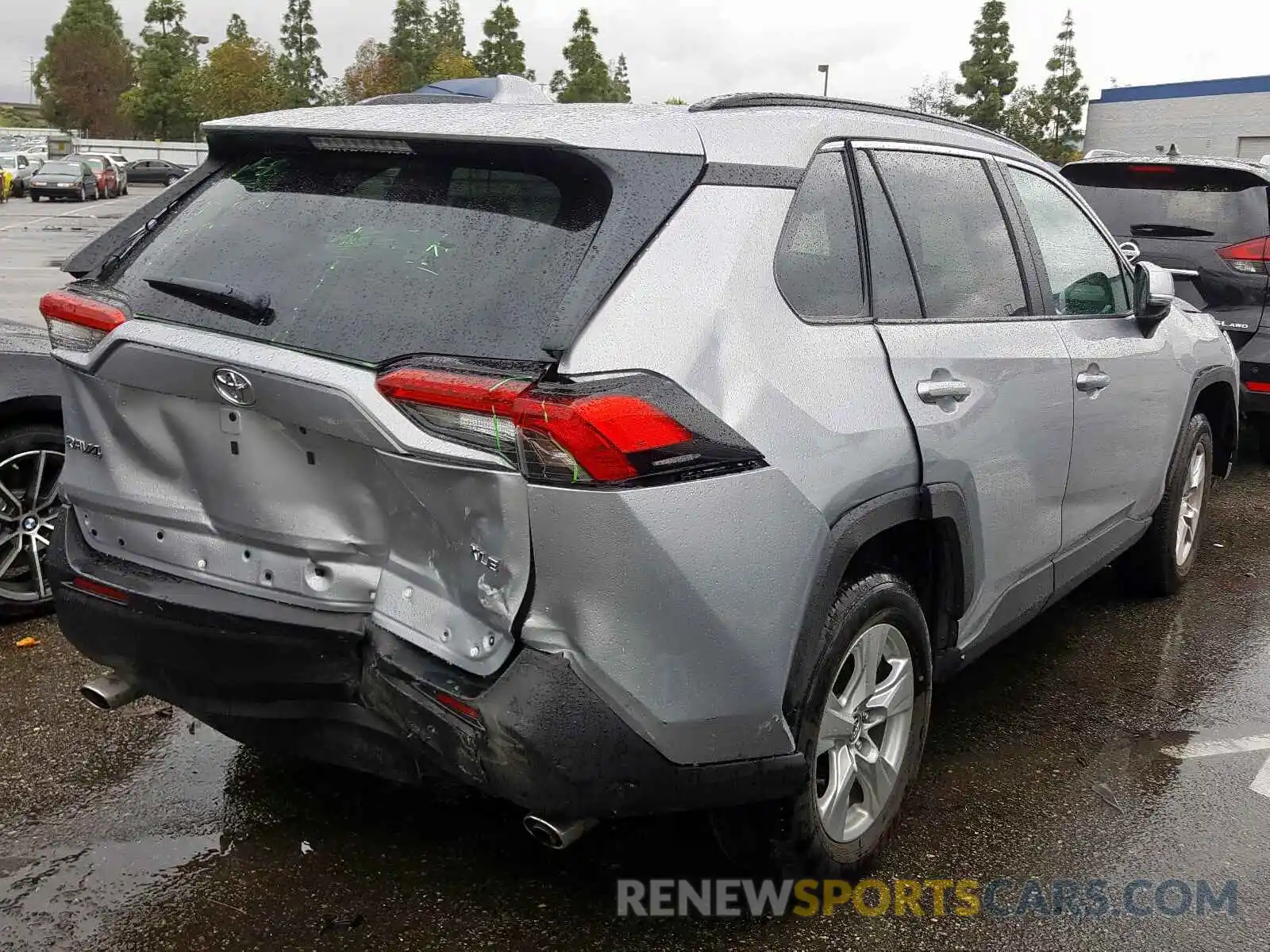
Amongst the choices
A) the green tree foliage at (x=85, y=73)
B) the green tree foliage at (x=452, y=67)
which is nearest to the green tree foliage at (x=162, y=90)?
the green tree foliage at (x=85, y=73)

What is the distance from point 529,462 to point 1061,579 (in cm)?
240

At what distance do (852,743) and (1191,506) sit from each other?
10.5 feet

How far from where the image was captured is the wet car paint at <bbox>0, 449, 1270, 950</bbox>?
113 inches

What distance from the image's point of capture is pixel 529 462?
231 cm

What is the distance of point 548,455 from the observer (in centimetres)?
230

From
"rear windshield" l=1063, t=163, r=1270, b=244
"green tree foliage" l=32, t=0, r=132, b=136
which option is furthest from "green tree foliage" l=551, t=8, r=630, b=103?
"rear windshield" l=1063, t=163, r=1270, b=244

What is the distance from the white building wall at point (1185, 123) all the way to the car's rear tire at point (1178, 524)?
38126mm

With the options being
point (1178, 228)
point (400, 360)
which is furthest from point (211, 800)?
point (1178, 228)

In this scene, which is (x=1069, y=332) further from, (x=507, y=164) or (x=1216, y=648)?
(x=507, y=164)

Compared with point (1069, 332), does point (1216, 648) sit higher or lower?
lower

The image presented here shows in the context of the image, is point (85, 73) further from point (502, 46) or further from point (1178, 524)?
point (1178, 524)

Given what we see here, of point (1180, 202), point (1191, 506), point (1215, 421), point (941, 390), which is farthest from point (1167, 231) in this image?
point (941, 390)

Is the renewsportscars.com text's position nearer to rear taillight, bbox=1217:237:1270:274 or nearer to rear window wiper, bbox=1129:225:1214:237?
rear taillight, bbox=1217:237:1270:274

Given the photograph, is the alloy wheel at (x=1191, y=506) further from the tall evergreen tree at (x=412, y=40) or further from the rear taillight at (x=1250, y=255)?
the tall evergreen tree at (x=412, y=40)
